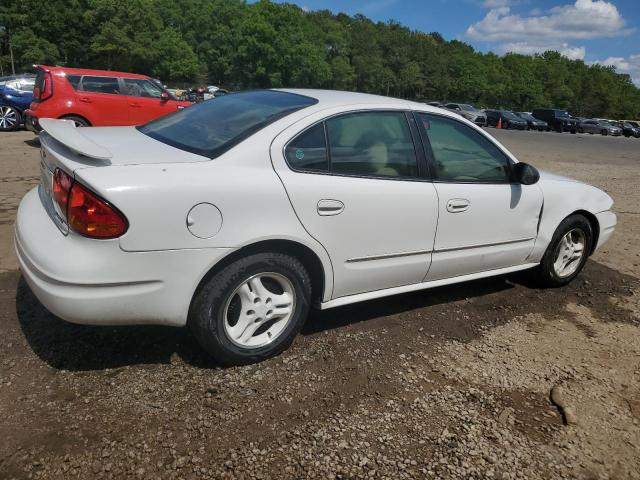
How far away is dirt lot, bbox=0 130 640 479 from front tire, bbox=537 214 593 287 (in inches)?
20.8

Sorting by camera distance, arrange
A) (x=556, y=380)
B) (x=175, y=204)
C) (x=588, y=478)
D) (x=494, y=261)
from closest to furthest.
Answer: (x=588, y=478)
(x=175, y=204)
(x=556, y=380)
(x=494, y=261)

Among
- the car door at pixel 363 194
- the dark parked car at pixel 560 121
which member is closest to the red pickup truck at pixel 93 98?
the car door at pixel 363 194

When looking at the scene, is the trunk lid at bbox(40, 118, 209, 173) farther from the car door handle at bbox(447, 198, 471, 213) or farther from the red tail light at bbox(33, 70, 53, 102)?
the red tail light at bbox(33, 70, 53, 102)

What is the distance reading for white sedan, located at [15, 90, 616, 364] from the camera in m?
2.45

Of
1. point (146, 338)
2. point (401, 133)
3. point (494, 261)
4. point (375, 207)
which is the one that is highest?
point (401, 133)

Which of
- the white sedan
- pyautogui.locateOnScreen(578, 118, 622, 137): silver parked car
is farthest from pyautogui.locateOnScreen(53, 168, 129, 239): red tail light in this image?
pyautogui.locateOnScreen(578, 118, 622, 137): silver parked car

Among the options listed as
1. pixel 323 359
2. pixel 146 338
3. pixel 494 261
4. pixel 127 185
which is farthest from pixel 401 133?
pixel 146 338

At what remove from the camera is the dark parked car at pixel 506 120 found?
3812 cm

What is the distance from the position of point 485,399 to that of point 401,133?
174cm

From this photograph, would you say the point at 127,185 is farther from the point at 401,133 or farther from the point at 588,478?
the point at 588,478

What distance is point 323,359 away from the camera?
312 cm

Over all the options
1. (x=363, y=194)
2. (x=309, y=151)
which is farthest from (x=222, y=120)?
(x=363, y=194)

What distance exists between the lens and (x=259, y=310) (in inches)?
114

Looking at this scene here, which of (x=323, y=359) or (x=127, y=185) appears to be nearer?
(x=127, y=185)
